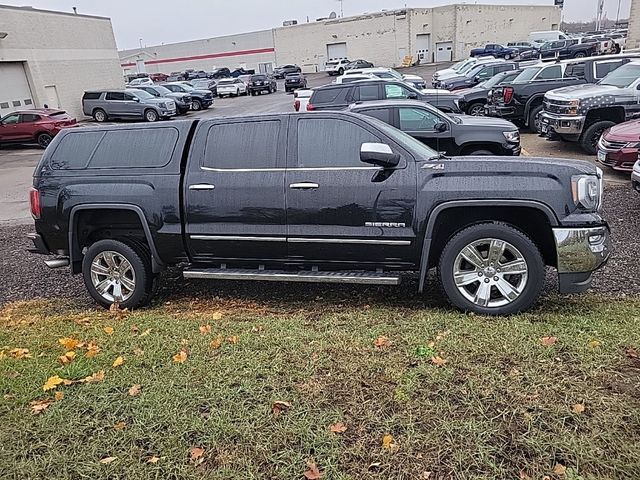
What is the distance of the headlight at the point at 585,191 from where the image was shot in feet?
13.6

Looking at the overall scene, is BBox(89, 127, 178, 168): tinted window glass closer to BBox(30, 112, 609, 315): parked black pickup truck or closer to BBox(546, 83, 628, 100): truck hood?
BBox(30, 112, 609, 315): parked black pickup truck

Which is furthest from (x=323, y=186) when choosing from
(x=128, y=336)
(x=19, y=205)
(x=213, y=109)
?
(x=213, y=109)

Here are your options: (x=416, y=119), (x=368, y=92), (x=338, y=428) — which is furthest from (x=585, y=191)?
(x=368, y=92)

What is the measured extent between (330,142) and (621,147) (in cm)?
672

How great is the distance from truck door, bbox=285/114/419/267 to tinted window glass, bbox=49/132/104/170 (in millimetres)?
2129

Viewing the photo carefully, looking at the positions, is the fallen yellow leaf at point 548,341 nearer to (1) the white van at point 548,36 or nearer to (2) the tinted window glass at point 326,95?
(2) the tinted window glass at point 326,95

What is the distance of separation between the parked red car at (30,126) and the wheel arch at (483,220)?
21.2 m

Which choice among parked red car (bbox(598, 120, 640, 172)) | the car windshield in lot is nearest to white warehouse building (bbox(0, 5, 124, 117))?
the car windshield in lot

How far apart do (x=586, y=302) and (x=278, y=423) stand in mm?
3089

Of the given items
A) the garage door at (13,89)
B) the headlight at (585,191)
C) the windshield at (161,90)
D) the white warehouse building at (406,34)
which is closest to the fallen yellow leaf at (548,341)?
the headlight at (585,191)

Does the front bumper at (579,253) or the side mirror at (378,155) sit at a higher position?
the side mirror at (378,155)

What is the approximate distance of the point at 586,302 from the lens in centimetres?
456

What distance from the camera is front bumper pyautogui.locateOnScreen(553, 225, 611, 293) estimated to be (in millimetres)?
4102

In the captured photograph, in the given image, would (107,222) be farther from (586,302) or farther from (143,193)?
(586,302)
